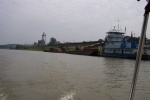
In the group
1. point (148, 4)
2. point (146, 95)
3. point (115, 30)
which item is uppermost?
point (115, 30)

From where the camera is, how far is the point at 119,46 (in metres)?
58.7

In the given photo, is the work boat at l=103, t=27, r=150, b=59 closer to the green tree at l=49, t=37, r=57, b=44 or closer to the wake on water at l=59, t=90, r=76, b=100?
the wake on water at l=59, t=90, r=76, b=100

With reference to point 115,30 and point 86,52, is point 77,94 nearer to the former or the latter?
point 115,30

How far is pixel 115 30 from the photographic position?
6619cm

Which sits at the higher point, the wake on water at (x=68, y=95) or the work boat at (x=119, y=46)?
the work boat at (x=119, y=46)

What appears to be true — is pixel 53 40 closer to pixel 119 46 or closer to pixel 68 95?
pixel 119 46

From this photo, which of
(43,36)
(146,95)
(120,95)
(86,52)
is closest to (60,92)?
(120,95)

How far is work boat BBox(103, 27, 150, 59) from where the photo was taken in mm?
55281

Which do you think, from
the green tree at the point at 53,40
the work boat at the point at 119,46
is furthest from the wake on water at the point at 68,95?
the green tree at the point at 53,40

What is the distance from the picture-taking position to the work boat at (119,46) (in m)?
55.3

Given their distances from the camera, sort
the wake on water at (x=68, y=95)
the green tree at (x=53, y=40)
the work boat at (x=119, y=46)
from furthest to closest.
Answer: the green tree at (x=53, y=40), the work boat at (x=119, y=46), the wake on water at (x=68, y=95)

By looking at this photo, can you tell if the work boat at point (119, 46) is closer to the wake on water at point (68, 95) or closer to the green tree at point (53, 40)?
the wake on water at point (68, 95)

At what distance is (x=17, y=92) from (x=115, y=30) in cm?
5861

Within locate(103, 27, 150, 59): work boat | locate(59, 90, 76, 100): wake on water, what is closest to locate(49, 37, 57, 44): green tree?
locate(103, 27, 150, 59): work boat
